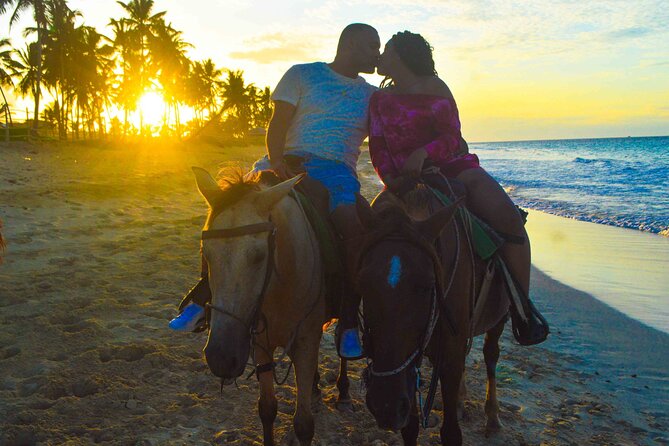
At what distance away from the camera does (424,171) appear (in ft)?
11.0

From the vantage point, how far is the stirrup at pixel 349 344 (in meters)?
3.01

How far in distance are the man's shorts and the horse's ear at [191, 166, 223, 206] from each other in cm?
71

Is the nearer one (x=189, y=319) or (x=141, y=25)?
(x=189, y=319)

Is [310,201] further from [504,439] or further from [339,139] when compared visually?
[504,439]

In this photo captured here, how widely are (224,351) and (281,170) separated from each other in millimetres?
1619

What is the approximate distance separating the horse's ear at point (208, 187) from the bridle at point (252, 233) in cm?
24

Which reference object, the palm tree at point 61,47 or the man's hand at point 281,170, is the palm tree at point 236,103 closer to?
the palm tree at point 61,47

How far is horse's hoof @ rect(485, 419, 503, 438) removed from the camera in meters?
4.02

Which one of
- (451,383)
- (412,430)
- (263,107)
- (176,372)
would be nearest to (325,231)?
(451,383)

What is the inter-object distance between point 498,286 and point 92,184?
16479mm

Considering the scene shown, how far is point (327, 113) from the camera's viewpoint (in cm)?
378

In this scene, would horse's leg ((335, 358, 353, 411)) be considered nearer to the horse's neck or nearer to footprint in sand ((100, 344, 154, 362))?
the horse's neck

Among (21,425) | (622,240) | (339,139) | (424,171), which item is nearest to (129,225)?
(21,425)

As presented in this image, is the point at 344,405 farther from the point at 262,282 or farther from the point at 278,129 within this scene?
the point at 278,129
